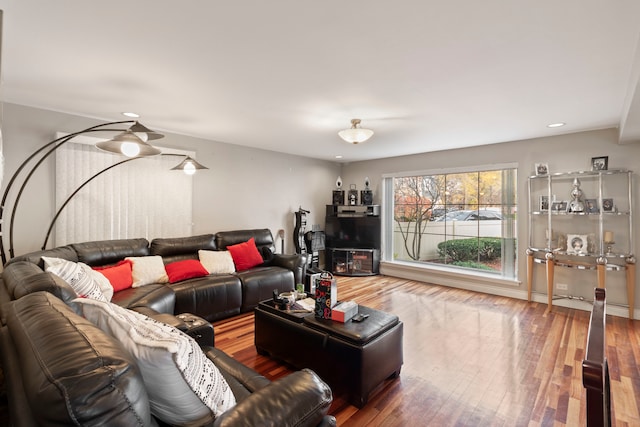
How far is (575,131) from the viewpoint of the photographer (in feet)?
13.2

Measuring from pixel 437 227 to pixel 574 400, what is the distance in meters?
3.77

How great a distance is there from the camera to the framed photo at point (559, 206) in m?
4.12

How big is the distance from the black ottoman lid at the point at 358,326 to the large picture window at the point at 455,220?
11.2 feet

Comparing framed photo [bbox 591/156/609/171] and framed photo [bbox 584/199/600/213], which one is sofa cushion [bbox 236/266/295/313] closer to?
framed photo [bbox 584/199/600/213]

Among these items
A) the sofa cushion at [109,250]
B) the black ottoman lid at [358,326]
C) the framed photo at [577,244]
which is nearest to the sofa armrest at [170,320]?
the black ottoman lid at [358,326]

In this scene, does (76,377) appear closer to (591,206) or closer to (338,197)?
(591,206)

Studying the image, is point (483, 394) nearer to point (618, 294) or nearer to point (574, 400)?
point (574, 400)

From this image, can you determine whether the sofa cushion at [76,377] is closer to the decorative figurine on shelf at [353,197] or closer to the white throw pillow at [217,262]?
the white throw pillow at [217,262]

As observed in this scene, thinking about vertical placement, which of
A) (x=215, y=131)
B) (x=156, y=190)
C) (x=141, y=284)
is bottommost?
(x=141, y=284)

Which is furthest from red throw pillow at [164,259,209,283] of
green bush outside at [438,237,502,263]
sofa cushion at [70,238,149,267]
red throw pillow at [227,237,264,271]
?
green bush outside at [438,237,502,263]

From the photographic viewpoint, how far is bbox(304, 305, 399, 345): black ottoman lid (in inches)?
84.0

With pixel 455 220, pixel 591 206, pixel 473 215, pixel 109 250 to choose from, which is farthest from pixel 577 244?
pixel 109 250

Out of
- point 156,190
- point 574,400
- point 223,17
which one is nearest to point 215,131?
point 156,190

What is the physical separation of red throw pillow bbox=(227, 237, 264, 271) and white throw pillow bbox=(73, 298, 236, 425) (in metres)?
3.09
